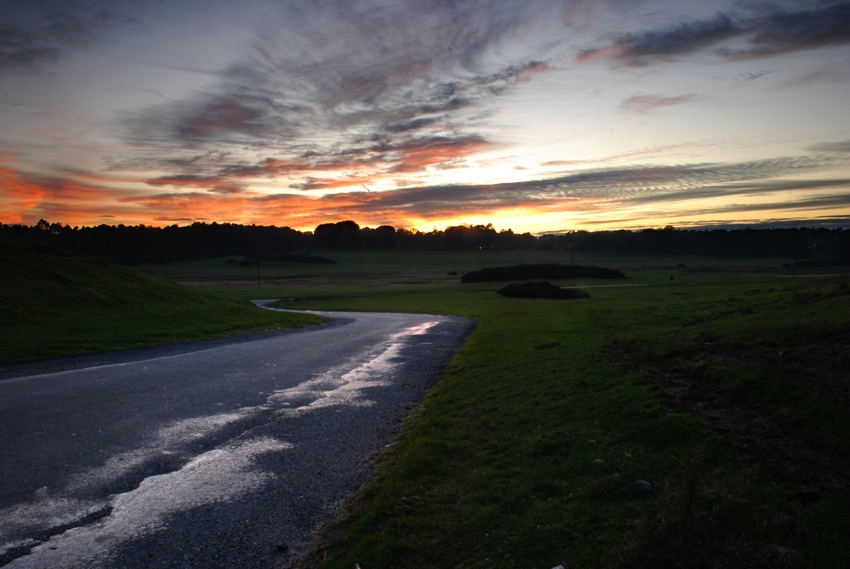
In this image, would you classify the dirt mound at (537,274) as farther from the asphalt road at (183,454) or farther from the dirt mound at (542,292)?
the asphalt road at (183,454)

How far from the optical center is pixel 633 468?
7.67 meters

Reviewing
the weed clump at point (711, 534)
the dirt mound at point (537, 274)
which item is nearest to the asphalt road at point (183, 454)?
the weed clump at point (711, 534)

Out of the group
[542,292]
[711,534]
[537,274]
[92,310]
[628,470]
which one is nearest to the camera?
[711,534]

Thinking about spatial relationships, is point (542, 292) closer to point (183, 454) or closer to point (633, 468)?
point (183, 454)

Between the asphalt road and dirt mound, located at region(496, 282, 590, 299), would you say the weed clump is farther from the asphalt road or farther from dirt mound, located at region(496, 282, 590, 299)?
dirt mound, located at region(496, 282, 590, 299)

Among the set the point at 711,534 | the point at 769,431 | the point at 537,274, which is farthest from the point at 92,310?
the point at 537,274

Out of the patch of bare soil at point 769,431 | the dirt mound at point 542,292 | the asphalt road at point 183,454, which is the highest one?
the patch of bare soil at point 769,431

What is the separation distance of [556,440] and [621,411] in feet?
5.73

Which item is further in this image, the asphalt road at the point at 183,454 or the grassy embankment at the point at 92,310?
the grassy embankment at the point at 92,310

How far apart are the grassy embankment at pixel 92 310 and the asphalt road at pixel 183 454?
5.93 m

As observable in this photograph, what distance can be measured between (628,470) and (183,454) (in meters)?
8.09

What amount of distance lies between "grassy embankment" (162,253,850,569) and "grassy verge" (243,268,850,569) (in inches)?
1.0

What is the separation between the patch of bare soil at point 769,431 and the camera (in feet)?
21.1

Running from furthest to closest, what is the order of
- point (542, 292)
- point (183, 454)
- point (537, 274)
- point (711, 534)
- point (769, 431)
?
point (537, 274) → point (542, 292) → point (183, 454) → point (769, 431) → point (711, 534)
